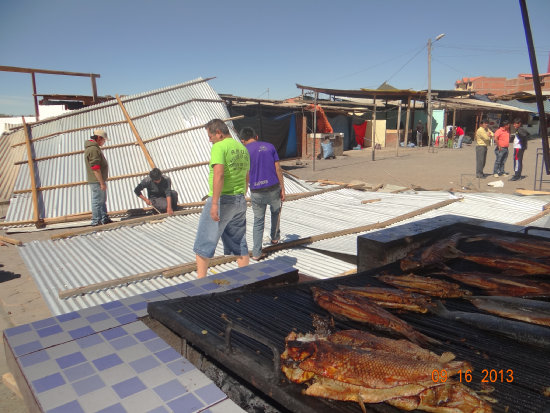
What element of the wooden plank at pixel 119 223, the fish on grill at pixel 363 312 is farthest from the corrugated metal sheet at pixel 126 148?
the fish on grill at pixel 363 312

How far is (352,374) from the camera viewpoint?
1.68 m

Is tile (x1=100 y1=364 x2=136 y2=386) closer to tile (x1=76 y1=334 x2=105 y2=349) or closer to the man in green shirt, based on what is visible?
tile (x1=76 y1=334 x2=105 y2=349)

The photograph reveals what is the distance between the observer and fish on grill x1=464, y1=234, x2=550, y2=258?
3.33 metres

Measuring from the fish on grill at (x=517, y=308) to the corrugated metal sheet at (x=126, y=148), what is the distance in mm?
7501

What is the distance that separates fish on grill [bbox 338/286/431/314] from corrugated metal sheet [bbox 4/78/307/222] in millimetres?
7140

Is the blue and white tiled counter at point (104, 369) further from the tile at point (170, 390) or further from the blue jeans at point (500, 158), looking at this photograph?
the blue jeans at point (500, 158)

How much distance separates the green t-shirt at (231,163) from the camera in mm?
4227

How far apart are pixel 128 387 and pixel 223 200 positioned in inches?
112

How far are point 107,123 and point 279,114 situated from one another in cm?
1078

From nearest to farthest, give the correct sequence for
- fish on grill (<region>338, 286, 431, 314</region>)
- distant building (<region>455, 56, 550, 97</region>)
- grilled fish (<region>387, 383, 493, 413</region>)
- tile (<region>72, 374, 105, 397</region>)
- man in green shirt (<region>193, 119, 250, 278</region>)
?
grilled fish (<region>387, 383, 493, 413</region>), tile (<region>72, 374, 105, 397</region>), fish on grill (<region>338, 286, 431, 314</region>), man in green shirt (<region>193, 119, 250, 278</region>), distant building (<region>455, 56, 550, 97</region>)

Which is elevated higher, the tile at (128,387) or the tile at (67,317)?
the tile at (128,387)

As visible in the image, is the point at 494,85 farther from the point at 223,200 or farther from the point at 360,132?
the point at 223,200

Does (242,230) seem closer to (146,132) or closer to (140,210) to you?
(140,210)

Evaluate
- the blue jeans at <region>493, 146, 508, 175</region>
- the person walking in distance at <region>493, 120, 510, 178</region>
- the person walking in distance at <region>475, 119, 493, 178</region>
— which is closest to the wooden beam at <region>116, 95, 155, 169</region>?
the person walking in distance at <region>475, 119, 493, 178</region>
